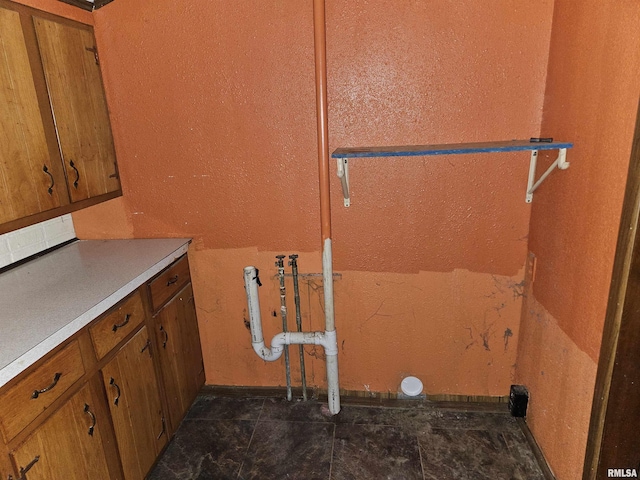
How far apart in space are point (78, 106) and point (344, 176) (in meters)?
1.19

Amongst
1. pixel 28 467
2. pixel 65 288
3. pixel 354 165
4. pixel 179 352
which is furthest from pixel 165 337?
pixel 354 165

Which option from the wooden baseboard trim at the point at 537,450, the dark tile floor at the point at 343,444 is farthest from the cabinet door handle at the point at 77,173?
the wooden baseboard trim at the point at 537,450

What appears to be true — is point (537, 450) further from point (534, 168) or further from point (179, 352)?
point (179, 352)

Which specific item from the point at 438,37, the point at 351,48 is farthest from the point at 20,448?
the point at 438,37

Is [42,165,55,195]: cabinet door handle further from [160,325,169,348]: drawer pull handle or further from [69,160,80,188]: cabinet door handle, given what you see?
[160,325,169,348]: drawer pull handle

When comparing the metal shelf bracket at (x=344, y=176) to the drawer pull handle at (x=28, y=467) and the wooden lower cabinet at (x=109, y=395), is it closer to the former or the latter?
the wooden lower cabinet at (x=109, y=395)

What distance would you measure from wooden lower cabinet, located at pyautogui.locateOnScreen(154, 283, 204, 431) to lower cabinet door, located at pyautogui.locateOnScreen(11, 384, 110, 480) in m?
0.47

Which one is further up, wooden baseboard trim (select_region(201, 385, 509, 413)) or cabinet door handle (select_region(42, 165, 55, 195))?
cabinet door handle (select_region(42, 165, 55, 195))

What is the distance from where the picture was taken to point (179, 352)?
2.07 metres

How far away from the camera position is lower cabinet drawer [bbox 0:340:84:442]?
111 cm

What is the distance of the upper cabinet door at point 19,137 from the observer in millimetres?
1431

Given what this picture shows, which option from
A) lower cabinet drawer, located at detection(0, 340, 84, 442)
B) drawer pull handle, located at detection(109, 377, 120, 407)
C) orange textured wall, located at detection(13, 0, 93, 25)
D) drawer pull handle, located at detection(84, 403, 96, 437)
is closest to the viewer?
lower cabinet drawer, located at detection(0, 340, 84, 442)

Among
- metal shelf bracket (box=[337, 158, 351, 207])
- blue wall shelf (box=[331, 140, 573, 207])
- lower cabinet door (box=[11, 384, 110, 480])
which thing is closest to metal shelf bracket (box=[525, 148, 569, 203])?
blue wall shelf (box=[331, 140, 573, 207])

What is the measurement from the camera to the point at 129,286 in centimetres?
160
